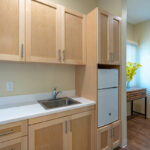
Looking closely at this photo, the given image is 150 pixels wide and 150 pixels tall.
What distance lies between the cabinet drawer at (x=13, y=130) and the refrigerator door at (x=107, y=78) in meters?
1.09

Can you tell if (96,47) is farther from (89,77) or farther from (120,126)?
(120,126)

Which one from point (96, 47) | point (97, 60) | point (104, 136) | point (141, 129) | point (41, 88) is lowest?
point (141, 129)

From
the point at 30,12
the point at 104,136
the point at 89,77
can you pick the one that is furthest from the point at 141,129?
the point at 30,12

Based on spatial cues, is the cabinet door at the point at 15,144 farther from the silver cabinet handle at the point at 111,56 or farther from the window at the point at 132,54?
the window at the point at 132,54

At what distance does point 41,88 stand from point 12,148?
2.78 ft

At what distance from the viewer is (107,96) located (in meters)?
1.67

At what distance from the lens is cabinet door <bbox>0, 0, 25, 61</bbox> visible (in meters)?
1.14

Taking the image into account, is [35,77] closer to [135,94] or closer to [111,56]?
[111,56]

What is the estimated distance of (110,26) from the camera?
5.47ft

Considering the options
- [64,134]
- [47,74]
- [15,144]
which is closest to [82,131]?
[64,134]

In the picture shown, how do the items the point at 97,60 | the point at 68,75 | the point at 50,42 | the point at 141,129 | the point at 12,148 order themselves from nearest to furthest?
the point at 12,148 → the point at 50,42 → the point at 97,60 → the point at 68,75 → the point at 141,129

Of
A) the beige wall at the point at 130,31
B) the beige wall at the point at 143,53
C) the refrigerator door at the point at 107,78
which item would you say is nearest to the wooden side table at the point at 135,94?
the beige wall at the point at 143,53

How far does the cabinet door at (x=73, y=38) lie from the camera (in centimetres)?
155

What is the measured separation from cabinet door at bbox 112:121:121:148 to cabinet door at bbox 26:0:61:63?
1.44 m
